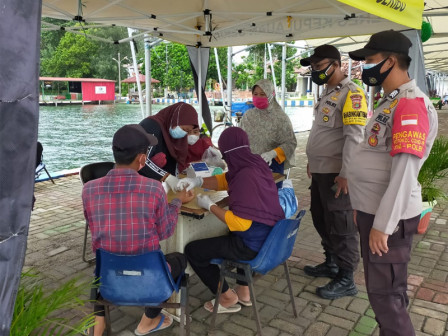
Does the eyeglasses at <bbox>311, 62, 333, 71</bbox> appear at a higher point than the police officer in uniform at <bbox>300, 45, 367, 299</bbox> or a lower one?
higher

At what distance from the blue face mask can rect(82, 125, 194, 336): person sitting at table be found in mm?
965

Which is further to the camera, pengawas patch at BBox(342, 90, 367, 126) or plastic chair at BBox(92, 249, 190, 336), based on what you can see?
pengawas patch at BBox(342, 90, 367, 126)

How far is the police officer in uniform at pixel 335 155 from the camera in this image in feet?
9.38

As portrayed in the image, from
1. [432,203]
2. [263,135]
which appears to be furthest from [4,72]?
[432,203]

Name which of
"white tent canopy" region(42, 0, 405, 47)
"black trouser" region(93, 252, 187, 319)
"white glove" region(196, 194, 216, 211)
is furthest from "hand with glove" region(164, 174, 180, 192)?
"white tent canopy" region(42, 0, 405, 47)

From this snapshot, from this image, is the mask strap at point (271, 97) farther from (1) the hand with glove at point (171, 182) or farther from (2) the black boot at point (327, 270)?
Result: (2) the black boot at point (327, 270)

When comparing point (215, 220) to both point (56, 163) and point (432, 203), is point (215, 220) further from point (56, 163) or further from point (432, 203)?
point (56, 163)

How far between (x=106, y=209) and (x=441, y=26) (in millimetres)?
10200

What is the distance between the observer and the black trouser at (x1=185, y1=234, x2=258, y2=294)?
8.11 feet

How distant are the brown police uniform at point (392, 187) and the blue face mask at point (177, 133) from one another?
1422 mm

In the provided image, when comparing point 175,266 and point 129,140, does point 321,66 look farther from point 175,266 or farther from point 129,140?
point 175,266

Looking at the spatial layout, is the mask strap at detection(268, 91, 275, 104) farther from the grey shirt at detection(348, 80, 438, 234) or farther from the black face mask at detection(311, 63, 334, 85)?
the grey shirt at detection(348, 80, 438, 234)

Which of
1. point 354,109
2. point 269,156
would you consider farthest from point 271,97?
point 354,109

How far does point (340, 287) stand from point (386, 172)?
1404 mm
